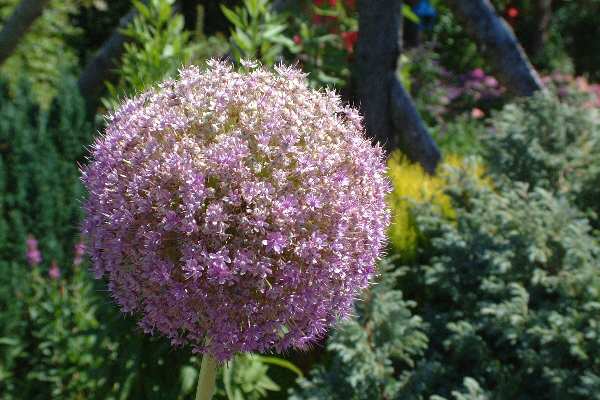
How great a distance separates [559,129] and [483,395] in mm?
1715

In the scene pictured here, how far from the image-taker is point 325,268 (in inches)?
53.9

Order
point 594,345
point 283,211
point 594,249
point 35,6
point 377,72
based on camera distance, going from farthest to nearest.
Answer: point 377,72
point 35,6
point 594,249
point 594,345
point 283,211

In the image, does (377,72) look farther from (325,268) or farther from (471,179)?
(325,268)

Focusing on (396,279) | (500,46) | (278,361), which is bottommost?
(278,361)

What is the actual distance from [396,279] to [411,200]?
0.42 m

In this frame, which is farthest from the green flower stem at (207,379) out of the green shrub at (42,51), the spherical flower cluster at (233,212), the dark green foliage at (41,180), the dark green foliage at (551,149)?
the green shrub at (42,51)

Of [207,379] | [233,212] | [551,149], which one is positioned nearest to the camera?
[233,212]

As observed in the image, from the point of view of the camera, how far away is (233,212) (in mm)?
1337

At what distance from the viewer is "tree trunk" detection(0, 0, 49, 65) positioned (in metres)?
4.34

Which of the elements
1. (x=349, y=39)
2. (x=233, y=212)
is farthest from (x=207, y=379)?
(x=349, y=39)

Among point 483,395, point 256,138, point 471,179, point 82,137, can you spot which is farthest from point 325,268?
point 82,137

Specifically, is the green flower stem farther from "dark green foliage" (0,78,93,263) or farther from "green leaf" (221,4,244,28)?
"dark green foliage" (0,78,93,263)

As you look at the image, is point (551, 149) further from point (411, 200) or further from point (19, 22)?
point (19, 22)

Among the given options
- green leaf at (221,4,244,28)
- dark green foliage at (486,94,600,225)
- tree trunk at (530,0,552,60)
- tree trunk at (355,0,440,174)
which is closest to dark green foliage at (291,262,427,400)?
dark green foliage at (486,94,600,225)
